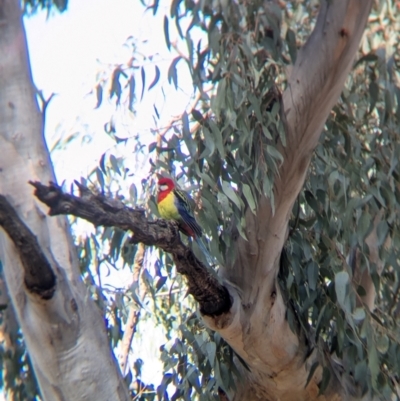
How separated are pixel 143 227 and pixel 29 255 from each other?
32 centimetres

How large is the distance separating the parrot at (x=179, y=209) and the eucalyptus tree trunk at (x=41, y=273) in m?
0.47

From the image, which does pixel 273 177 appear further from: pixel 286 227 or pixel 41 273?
pixel 41 273

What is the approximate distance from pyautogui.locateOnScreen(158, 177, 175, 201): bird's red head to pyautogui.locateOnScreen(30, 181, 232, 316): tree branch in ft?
1.82

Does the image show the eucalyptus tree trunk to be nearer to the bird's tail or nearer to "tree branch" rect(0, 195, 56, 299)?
"tree branch" rect(0, 195, 56, 299)

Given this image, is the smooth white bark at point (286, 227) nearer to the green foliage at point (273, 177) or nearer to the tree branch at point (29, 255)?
the green foliage at point (273, 177)

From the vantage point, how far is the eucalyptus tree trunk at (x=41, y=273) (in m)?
2.34

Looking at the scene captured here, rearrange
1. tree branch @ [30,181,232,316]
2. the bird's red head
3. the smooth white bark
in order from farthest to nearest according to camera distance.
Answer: the bird's red head → the smooth white bark → tree branch @ [30,181,232,316]

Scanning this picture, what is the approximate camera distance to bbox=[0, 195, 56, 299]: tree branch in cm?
209

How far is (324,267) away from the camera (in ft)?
9.90

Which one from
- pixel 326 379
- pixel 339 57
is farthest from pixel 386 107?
pixel 326 379

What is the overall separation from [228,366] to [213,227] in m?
0.66

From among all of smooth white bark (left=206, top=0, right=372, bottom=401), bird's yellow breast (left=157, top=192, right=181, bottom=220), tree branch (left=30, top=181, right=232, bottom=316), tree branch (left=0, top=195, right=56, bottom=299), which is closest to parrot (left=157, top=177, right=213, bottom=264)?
bird's yellow breast (left=157, top=192, right=181, bottom=220)

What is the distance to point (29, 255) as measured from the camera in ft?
7.19

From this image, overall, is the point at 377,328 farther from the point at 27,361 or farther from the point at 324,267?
the point at 27,361
